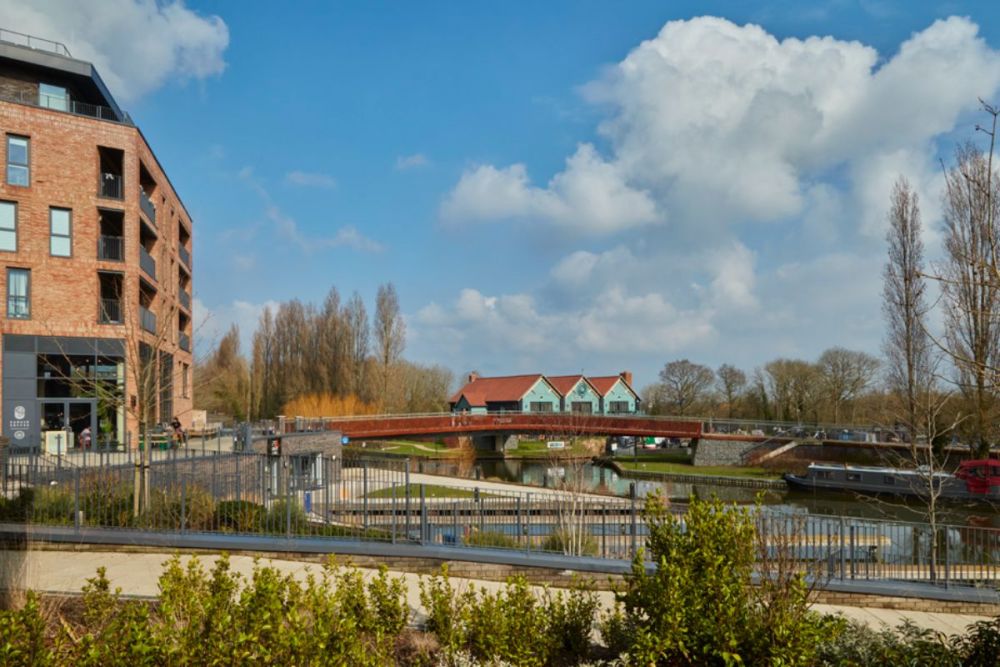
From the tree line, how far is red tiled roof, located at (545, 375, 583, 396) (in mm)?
17661

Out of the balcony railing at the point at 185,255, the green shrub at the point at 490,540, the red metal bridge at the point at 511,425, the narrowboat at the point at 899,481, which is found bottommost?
the narrowboat at the point at 899,481

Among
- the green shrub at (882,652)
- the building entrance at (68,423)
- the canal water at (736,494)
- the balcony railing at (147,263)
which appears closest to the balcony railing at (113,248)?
the balcony railing at (147,263)

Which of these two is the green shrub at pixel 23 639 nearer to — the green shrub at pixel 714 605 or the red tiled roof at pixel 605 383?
the green shrub at pixel 714 605

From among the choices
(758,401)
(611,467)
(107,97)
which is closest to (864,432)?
(611,467)

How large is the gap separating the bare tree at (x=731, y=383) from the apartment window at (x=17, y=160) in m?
58.5

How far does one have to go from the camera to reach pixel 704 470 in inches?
1703

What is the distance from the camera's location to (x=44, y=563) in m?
10.9

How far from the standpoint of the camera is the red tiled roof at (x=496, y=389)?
250 feet

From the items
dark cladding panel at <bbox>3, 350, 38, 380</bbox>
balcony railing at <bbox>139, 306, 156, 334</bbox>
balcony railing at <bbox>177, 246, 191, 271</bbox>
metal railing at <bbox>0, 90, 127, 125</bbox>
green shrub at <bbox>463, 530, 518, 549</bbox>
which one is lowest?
green shrub at <bbox>463, 530, 518, 549</bbox>

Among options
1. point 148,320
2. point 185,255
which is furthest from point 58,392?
point 185,255

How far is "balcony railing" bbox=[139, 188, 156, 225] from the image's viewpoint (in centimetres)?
3070

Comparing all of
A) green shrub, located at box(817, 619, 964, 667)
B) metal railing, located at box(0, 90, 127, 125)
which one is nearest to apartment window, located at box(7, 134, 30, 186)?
metal railing, located at box(0, 90, 127, 125)

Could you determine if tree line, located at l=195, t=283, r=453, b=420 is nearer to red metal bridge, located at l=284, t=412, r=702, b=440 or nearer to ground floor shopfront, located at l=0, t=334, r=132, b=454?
A: red metal bridge, located at l=284, t=412, r=702, b=440

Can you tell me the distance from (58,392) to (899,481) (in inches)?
1462
